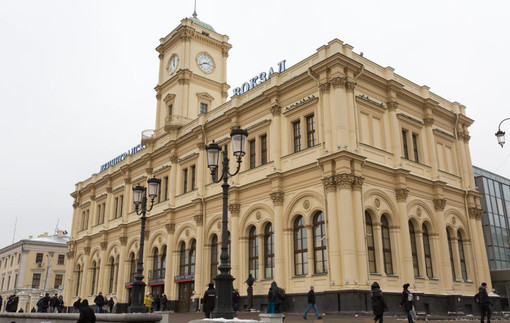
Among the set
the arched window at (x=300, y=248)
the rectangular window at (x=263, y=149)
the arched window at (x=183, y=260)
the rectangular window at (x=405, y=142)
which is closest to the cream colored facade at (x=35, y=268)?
the arched window at (x=183, y=260)

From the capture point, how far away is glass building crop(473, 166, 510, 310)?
1463 inches

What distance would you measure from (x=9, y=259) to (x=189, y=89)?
51270 millimetres

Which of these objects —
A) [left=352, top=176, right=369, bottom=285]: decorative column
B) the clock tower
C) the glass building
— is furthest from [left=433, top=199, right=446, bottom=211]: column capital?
the clock tower

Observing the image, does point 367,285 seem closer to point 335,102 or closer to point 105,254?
point 335,102

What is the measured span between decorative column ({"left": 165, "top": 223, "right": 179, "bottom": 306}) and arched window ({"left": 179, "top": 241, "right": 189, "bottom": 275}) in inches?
14.2

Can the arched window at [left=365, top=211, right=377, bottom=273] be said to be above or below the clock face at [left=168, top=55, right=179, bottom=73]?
below

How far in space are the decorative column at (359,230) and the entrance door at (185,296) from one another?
531 inches

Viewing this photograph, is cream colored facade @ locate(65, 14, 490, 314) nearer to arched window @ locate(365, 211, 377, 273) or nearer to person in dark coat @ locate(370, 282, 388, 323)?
arched window @ locate(365, 211, 377, 273)

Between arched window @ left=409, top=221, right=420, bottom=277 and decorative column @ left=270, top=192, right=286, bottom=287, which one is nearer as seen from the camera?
decorative column @ left=270, top=192, right=286, bottom=287

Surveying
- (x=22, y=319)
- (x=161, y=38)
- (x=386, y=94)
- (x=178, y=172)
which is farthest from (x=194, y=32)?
(x=22, y=319)

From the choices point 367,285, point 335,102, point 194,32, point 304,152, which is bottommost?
point 367,285

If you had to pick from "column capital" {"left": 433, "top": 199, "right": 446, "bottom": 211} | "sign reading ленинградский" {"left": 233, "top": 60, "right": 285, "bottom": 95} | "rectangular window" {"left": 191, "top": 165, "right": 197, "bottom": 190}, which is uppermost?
"sign reading ленинградский" {"left": 233, "top": 60, "right": 285, "bottom": 95}

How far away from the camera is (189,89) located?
39594mm

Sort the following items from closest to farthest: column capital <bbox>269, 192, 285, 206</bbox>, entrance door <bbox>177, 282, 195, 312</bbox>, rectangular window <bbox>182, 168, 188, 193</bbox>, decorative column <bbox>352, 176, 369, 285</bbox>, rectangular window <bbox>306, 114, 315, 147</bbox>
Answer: decorative column <bbox>352, 176, 369, 285</bbox> < rectangular window <bbox>306, 114, 315, 147</bbox> < column capital <bbox>269, 192, 285, 206</bbox> < entrance door <bbox>177, 282, 195, 312</bbox> < rectangular window <bbox>182, 168, 188, 193</bbox>
